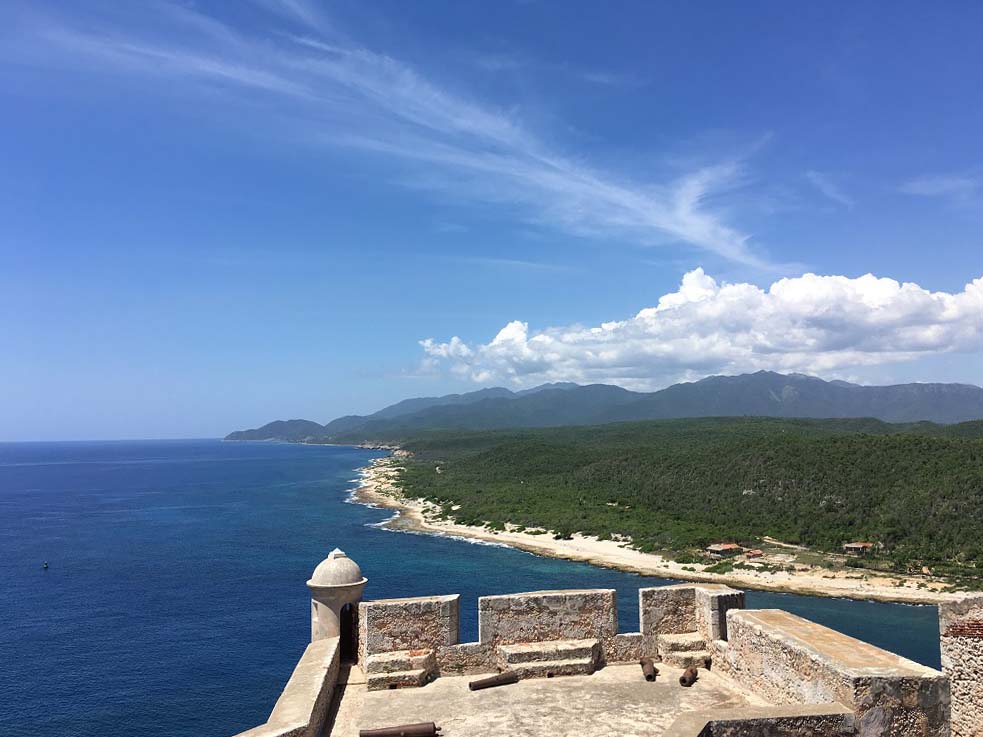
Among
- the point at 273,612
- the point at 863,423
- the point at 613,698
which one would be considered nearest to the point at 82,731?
the point at 273,612

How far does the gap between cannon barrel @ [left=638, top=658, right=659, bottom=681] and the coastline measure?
38.5m

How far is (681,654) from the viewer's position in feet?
35.1

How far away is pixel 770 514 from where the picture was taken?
64875 millimetres

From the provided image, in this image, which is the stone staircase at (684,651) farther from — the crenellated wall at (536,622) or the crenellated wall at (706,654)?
the crenellated wall at (536,622)

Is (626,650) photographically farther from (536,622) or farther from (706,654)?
(536,622)

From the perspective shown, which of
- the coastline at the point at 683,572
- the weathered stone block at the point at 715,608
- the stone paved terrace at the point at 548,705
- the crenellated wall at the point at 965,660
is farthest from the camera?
the coastline at the point at 683,572

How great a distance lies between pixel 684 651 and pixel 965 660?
415 cm

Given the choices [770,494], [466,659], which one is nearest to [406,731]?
[466,659]

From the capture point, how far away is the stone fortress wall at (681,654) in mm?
6918

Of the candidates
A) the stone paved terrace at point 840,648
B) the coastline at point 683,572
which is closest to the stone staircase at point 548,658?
the stone paved terrace at point 840,648

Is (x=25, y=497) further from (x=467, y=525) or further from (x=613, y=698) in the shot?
(x=613, y=698)

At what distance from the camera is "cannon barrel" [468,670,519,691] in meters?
9.76

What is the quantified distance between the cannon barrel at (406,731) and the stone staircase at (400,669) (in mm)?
1625

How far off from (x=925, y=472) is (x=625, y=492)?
32.9 meters
